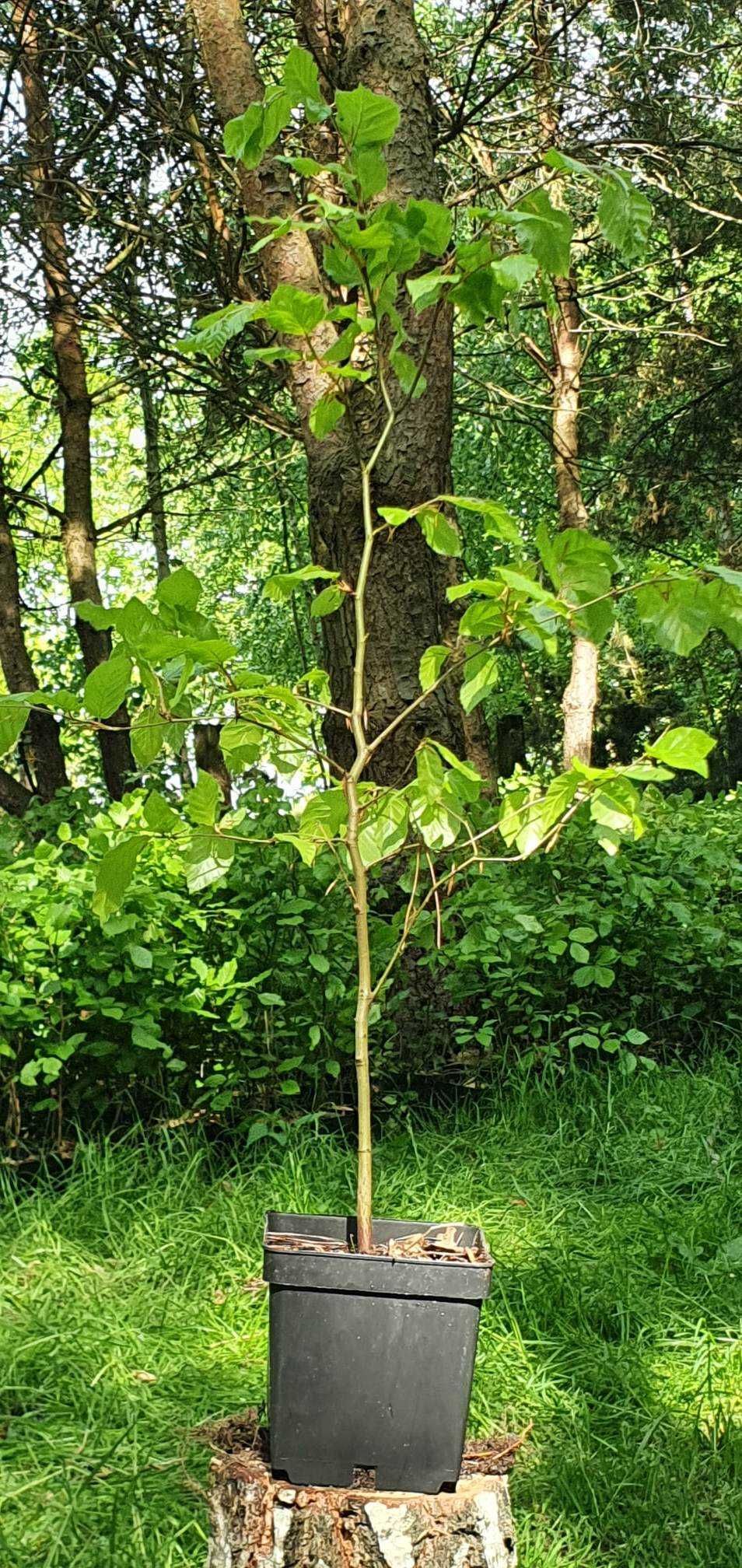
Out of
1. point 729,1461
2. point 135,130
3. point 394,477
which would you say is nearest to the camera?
point 729,1461

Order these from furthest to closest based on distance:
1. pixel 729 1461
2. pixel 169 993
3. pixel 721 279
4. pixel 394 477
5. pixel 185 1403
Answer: pixel 721 279 < pixel 394 477 < pixel 169 993 < pixel 185 1403 < pixel 729 1461

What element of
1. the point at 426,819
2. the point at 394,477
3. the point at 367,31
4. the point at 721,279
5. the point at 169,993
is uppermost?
the point at 721,279

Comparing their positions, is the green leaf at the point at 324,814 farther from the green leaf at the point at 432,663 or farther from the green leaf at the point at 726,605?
the green leaf at the point at 726,605

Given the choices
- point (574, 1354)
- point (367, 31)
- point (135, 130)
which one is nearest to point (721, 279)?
point (135, 130)

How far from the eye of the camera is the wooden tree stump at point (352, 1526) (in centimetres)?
180

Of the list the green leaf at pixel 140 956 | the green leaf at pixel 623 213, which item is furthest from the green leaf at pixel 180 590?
the green leaf at pixel 140 956

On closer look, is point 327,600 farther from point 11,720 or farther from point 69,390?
point 69,390

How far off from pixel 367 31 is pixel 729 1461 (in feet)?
12.9

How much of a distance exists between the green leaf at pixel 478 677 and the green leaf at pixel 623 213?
1.84 ft

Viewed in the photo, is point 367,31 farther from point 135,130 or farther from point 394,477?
point 135,130

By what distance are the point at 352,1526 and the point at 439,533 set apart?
146 centimetres

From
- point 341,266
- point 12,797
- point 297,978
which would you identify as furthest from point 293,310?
point 12,797

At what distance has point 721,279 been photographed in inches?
Answer: 408

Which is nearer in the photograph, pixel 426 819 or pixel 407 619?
pixel 426 819
